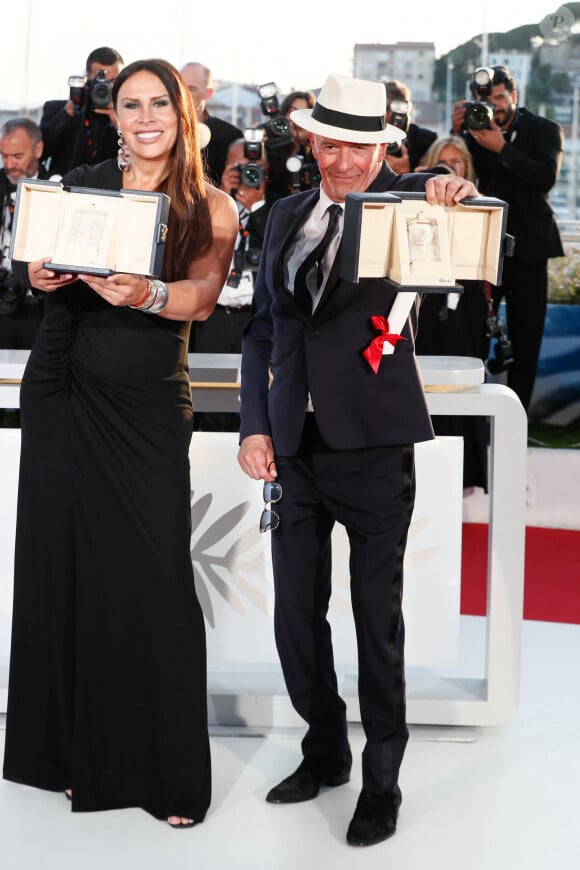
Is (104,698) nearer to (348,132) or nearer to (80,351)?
(80,351)

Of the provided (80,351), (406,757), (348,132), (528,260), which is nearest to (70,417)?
(80,351)

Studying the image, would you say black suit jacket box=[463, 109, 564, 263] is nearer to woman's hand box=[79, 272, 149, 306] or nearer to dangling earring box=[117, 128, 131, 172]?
dangling earring box=[117, 128, 131, 172]

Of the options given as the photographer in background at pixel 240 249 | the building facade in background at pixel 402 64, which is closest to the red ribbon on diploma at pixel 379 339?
the photographer in background at pixel 240 249

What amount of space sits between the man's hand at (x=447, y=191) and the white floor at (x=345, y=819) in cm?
126

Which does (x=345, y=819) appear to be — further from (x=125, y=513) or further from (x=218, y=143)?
(x=218, y=143)

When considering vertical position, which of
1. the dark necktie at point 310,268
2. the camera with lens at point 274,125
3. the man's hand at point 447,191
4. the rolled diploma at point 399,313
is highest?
the camera with lens at point 274,125

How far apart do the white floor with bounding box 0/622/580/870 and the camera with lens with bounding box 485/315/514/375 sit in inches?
101

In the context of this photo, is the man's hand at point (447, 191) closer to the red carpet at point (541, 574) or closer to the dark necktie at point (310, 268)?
the dark necktie at point (310, 268)

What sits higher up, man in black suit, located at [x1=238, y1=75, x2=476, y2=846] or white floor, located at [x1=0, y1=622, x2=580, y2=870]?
man in black suit, located at [x1=238, y1=75, x2=476, y2=846]

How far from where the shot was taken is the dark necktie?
228 centimetres

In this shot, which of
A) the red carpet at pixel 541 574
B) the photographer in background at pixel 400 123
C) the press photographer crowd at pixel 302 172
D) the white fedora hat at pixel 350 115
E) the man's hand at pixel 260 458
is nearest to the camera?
the white fedora hat at pixel 350 115

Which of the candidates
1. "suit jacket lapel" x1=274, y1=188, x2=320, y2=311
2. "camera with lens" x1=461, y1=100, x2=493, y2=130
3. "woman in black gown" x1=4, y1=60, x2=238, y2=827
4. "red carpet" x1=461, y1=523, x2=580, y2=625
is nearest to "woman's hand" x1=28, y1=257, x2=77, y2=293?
"woman in black gown" x1=4, y1=60, x2=238, y2=827

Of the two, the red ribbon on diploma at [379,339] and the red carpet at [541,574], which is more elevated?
the red ribbon on diploma at [379,339]

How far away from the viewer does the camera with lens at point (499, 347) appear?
521 centimetres
